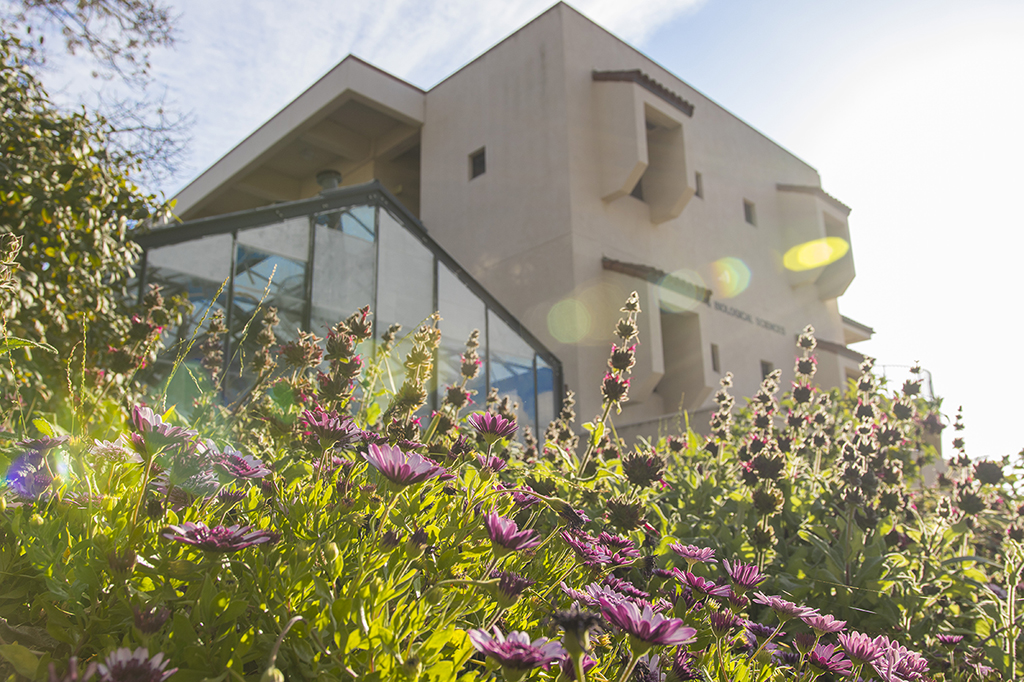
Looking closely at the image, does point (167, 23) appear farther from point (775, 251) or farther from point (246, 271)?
point (775, 251)

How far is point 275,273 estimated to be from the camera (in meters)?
5.90

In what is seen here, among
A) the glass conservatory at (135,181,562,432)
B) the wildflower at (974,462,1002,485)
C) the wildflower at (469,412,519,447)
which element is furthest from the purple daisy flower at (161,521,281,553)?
the glass conservatory at (135,181,562,432)

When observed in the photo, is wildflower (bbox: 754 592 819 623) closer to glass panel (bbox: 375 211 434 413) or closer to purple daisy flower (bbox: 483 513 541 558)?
purple daisy flower (bbox: 483 513 541 558)

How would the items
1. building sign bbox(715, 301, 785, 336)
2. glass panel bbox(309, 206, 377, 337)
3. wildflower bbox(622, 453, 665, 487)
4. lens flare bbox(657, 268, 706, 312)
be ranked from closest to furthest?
wildflower bbox(622, 453, 665, 487), glass panel bbox(309, 206, 377, 337), lens flare bbox(657, 268, 706, 312), building sign bbox(715, 301, 785, 336)

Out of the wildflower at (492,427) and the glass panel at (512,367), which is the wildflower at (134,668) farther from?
the glass panel at (512,367)

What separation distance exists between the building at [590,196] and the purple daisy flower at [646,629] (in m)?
6.17

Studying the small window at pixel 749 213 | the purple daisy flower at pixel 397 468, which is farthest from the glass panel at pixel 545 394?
the small window at pixel 749 213

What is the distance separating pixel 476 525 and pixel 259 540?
0.39 m

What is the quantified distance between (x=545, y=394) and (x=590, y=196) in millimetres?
3580

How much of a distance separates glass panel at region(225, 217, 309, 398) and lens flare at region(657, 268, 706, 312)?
5.53 meters

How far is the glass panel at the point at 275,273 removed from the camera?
579 cm

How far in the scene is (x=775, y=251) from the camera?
14.1 m

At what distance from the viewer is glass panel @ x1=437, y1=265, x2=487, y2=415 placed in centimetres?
665

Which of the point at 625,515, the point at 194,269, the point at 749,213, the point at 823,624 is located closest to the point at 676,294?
the point at 749,213
